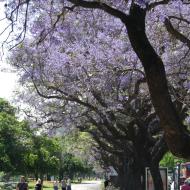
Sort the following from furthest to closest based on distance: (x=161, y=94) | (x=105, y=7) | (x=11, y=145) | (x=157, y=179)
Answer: (x=11, y=145), (x=157, y=179), (x=105, y=7), (x=161, y=94)

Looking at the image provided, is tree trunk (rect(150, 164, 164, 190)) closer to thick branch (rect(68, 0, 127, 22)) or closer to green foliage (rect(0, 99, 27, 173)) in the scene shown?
thick branch (rect(68, 0, 127, 22))

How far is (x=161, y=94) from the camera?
1005cm

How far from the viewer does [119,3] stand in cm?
1330

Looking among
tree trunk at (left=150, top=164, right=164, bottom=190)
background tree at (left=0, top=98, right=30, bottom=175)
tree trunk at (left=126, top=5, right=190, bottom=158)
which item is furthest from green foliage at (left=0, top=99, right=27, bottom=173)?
tree trunk at (left=126, top=5, right=190, bottom=158)

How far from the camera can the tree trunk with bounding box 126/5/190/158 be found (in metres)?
10.0

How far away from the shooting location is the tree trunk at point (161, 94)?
32.9 ft

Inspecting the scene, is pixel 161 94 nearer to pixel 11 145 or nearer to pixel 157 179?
pixel 157 179

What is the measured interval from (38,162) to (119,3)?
228 feet

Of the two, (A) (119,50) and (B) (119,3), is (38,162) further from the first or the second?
(B) (119,3)

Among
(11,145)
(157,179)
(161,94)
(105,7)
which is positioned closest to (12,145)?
(11,145)

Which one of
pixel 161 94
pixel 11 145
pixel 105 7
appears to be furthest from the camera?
pixel 11 145

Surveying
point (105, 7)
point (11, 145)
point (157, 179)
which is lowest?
point (157, 179)

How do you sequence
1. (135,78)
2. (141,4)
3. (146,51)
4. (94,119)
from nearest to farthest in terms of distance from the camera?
(146,51), (141,4), (135,78), (94,119)

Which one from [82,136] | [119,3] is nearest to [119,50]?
[119,3]
